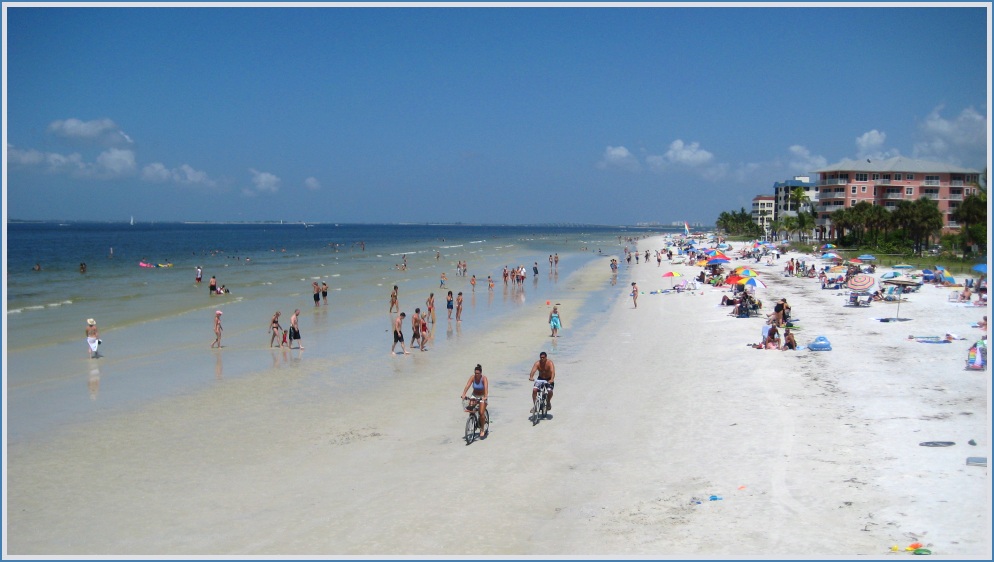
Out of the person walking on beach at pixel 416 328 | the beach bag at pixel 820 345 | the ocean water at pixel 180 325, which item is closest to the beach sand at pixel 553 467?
the beach bag at pixel 820 345

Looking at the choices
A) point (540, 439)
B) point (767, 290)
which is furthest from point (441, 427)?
point (767, 290)

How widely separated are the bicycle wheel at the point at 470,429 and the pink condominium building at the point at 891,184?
7560cm

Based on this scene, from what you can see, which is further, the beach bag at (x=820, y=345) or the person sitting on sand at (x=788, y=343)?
the person sitting on sand at (x=788, y=343)

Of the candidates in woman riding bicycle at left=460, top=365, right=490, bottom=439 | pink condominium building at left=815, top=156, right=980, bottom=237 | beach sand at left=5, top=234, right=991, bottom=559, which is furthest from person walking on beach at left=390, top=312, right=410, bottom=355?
pink condominium building at left=815, top=156, right=980, bottom=237

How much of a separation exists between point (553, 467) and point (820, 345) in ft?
36.8

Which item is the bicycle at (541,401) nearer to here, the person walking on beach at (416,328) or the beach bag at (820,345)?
the person walking on beach at (416,328)

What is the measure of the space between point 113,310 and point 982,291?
3512cm

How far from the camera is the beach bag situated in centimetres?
1978

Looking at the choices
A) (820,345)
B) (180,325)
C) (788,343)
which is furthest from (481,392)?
(180,325)

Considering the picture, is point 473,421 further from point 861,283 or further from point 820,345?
point 861,283

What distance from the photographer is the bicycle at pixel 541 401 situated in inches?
552

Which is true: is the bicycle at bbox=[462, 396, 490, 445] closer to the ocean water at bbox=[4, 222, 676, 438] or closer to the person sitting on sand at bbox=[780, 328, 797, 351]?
the ocean water at bbox=[4, 222, 676, 438]

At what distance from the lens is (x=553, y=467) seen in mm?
11516

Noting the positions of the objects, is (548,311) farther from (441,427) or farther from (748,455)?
(748,455)
